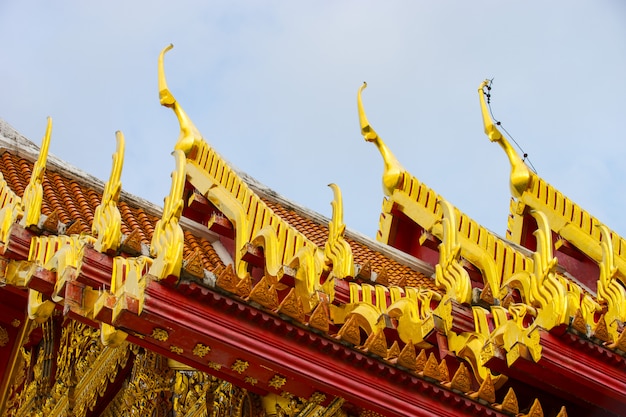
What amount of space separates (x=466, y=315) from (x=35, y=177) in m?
2.78

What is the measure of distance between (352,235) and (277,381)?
502cm

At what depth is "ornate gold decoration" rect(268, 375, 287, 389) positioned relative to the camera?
6.69 m

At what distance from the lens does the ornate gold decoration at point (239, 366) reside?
660 centimetres

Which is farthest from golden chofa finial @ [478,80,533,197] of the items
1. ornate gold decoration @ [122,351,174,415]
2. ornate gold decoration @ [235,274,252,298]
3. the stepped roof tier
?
Result: ornate gold decoration @ [235,274,252,298]

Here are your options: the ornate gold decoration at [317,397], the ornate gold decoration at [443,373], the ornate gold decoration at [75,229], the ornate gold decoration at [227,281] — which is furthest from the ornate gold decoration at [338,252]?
the ornate gold decoration at [227,281]

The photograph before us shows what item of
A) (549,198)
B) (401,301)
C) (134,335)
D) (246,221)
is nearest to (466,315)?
(401,301)

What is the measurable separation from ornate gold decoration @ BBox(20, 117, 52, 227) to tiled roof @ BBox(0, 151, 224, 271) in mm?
531

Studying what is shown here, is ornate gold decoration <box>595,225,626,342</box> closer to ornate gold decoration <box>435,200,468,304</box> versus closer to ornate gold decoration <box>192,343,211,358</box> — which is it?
ornate gold decoration <box>435,200,468,304</box>

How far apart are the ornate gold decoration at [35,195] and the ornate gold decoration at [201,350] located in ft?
6.12

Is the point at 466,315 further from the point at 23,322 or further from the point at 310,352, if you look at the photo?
the point at 23,322

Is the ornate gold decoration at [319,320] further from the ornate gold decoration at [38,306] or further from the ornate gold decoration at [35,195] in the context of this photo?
the ornate gold decoration at [35,195]

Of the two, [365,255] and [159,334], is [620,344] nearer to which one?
[159,334]

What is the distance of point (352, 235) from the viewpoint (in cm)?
1166

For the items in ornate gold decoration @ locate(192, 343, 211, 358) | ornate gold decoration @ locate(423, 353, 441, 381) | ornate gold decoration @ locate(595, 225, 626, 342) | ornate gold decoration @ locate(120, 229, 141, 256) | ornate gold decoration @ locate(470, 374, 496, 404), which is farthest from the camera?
ornate gold decoration @ locate(595, 225, 626, 342)
